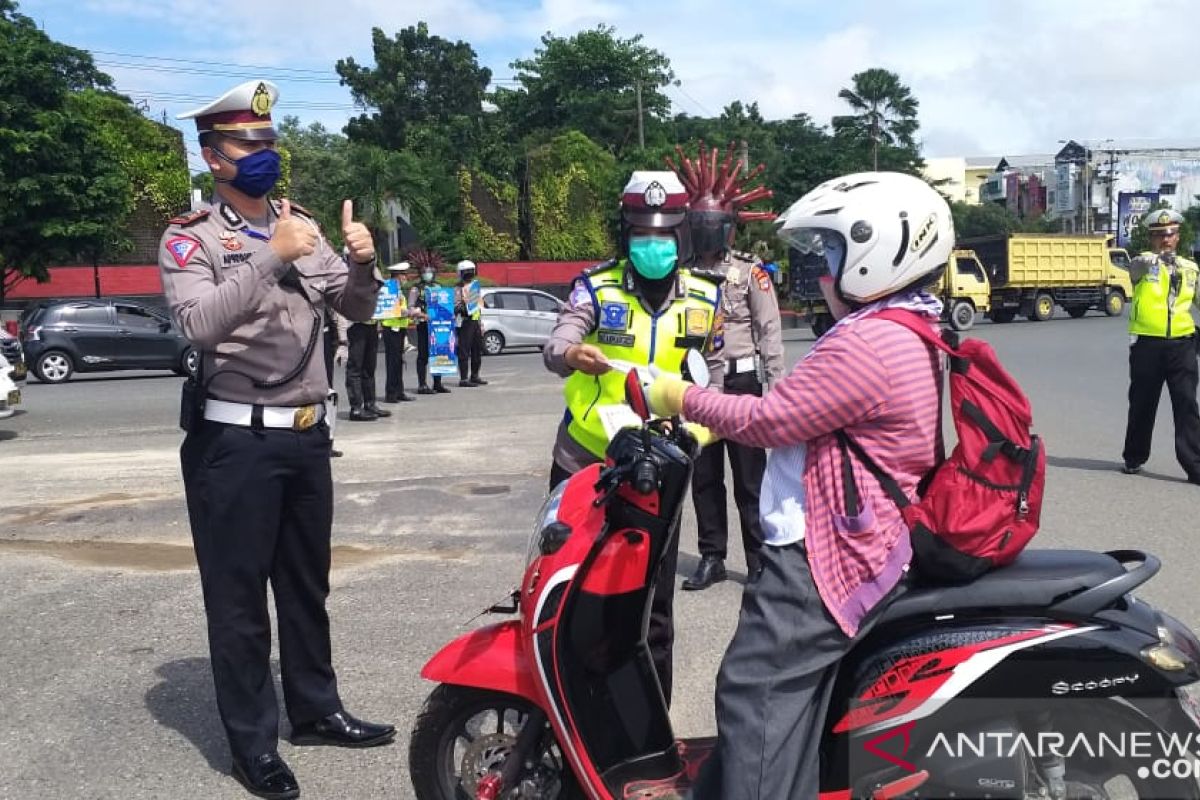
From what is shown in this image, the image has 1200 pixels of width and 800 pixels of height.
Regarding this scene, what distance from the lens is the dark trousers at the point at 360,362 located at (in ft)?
39.7

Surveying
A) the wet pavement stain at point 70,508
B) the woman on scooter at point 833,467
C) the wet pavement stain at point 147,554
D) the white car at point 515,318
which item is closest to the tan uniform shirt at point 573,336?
the woman on scooter at point 833,467

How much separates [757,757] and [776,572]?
1.37 feet

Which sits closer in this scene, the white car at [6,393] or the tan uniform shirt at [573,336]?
the tan uniform shirt at [573,336]

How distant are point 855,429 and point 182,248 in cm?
216

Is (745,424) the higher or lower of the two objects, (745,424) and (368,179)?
the lower

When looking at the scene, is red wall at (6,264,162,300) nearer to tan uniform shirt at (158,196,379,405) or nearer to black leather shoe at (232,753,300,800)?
tan uniform shirt at (158,196,379,405)

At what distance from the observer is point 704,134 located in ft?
208

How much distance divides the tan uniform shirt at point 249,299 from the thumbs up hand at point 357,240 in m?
0.06

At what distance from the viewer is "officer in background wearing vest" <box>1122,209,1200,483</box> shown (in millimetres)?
7688

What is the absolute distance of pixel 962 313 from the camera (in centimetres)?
2702

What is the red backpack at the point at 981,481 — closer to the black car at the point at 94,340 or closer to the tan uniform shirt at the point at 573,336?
the tan uniform shirt at the point at 573,336

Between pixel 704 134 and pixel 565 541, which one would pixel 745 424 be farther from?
pixel 704 134

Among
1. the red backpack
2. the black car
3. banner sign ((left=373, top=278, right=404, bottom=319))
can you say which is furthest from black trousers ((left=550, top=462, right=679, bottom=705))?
the black car

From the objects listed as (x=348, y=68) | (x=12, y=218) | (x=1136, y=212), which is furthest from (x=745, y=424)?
(x=1136, y=212)
